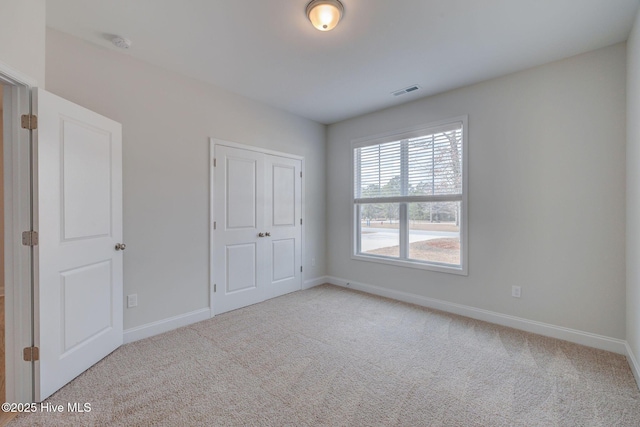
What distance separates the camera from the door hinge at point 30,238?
1.83m

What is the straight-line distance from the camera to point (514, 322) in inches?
118

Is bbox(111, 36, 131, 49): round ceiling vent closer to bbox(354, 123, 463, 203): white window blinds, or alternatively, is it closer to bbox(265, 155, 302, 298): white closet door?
bbox(265, 155, 302, 298): white closet door

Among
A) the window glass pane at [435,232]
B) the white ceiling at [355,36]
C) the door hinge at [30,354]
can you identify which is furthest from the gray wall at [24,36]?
the window glass pane at [435,232]

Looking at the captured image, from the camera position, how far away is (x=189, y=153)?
10.3 feet

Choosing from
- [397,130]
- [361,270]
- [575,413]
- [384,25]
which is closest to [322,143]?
[397,130]

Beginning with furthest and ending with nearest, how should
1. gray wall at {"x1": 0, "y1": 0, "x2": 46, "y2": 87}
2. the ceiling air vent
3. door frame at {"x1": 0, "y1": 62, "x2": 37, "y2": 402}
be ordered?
the ceiling air vent < door frame at {"x1": 0, "y1": 62, "x2": 37, "y2": 402} < gray wall at {"x1": 0, "y1": 0, "x2": 46, "y2": 87}

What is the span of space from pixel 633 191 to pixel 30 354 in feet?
14.7

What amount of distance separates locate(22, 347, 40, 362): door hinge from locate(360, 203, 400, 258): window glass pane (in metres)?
3.65

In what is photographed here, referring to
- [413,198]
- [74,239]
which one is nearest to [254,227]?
[74,239]

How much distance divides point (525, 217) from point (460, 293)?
112 centimetres

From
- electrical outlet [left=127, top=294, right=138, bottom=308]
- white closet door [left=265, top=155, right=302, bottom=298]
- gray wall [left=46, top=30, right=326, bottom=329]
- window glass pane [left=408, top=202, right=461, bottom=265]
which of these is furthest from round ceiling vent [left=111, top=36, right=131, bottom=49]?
window glass pane [left=408, top=202, right=461, bottom=265]

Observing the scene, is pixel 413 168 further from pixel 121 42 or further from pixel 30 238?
pixel 30 238

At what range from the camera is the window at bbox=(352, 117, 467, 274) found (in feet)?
11.4

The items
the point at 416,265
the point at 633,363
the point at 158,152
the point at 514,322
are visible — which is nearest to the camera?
the point at 633,363
